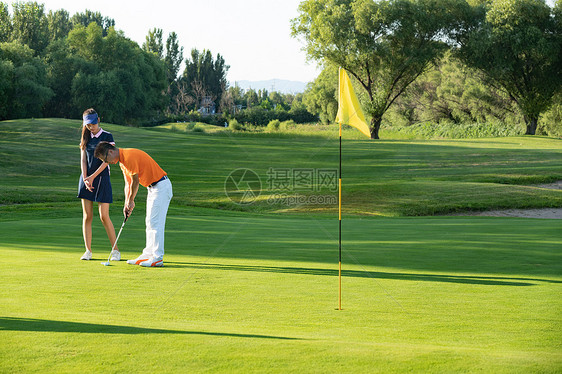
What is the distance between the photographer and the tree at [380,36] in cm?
5028

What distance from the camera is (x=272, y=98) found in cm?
15712

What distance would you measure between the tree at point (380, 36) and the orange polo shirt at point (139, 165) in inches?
1748

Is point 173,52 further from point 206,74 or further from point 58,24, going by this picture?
point 58,24

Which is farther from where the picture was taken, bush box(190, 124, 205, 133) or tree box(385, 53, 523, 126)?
bush box(190, 124, 205, 133)

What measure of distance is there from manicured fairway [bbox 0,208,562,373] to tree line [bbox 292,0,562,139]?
42.3 m

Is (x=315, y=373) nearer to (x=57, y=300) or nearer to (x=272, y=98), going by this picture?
(x=57, y=300)

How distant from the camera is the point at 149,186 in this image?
8352mm

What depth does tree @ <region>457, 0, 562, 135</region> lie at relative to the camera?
1955 inches

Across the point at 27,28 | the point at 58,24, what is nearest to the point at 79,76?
the point at 27,28

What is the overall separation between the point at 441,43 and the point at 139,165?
4970cm

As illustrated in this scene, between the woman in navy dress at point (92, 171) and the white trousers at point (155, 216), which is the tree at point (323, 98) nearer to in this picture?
the woman in navy dress at point (92, 171)

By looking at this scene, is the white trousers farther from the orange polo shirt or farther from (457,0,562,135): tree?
(457,0,562,135): tree

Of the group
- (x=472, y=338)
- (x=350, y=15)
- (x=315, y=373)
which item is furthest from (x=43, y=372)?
(x=350, y=15)

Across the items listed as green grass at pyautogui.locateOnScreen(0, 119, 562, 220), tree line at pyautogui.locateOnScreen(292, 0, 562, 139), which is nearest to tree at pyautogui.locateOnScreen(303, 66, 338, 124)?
tree line at pyautogui.locateOnScreen(292, 0, 562, 139)
